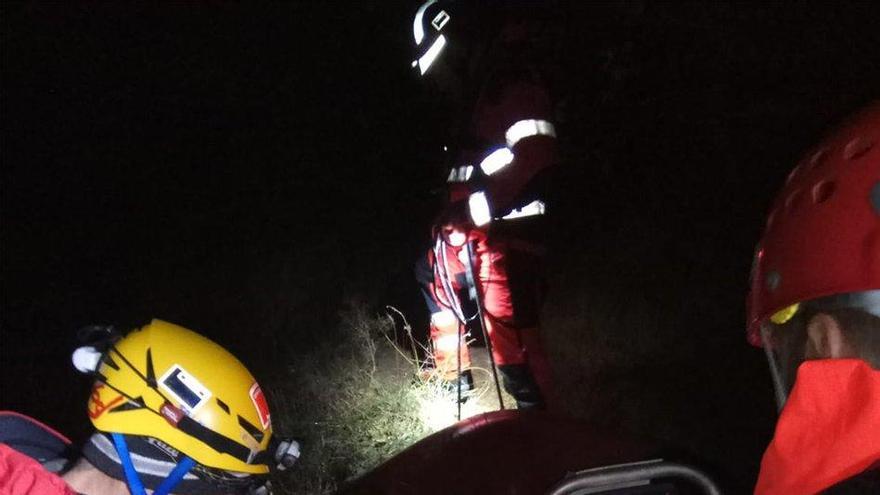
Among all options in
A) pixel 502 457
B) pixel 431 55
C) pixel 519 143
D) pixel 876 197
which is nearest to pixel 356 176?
pixel 431 55

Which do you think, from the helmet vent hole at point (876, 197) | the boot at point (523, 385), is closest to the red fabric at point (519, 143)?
the boot at point (523, 385)

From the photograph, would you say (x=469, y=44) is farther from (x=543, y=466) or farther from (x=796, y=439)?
(x=796, y=439)

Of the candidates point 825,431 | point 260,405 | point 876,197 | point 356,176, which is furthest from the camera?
point 356,176

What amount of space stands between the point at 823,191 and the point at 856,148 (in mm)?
120

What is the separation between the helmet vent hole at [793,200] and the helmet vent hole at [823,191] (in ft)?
0.15

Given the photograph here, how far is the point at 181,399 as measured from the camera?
8.19 ft

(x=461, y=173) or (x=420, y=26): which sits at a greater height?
(x=420, y=26)

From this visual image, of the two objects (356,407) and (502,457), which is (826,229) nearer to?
(502,457)

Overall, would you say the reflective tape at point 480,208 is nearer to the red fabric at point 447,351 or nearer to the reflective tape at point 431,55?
the reflective tape at point 431,55

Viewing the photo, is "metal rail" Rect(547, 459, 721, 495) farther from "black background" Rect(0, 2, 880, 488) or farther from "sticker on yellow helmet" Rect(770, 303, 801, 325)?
"sticker on yellow helmet" Rect(770, 303, 801, 325)

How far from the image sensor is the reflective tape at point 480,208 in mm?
3723

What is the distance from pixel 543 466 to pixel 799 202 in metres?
0.83

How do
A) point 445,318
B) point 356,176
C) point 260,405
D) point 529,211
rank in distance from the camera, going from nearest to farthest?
1. point 260,405
2. point 529,211
3. point 445,318
4. point 356,176

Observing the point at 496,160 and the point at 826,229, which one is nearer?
the point at 826,229
